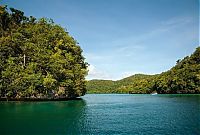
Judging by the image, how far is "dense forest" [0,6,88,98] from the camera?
60.8 m

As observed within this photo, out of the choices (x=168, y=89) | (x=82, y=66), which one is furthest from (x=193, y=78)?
(x=82, y=66)

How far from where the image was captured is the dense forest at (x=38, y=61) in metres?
60.8

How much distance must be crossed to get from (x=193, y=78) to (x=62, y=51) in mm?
78155

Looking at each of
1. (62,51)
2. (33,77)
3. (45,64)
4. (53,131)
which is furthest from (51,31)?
(53,131)

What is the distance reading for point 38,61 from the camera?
64438 mm

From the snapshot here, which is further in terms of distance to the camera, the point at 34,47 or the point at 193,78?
the point at 193,78

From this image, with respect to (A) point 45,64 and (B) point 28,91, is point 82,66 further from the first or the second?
(B) point 28,91

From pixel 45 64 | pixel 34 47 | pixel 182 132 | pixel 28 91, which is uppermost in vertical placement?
pixel 34 47

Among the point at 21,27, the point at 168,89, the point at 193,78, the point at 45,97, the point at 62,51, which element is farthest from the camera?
the point at 168,89

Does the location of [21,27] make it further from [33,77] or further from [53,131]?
[53,131]

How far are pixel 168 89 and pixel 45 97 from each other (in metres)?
89.0

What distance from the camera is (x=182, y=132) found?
2242 cm

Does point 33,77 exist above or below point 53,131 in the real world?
above

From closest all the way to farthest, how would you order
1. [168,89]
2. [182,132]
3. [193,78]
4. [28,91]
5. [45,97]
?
[182,132]
[28,91]
[45,97]
[193,78]
[168,89]
